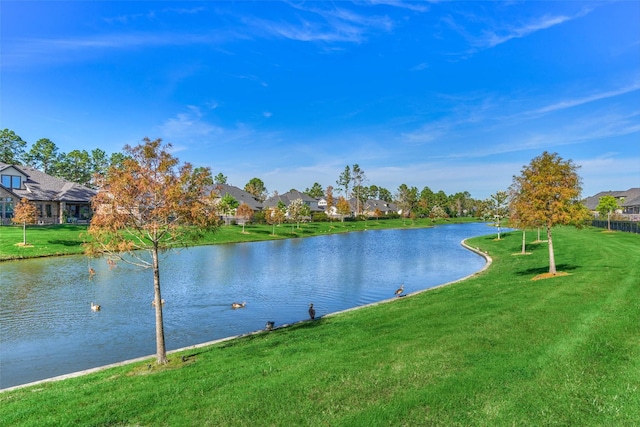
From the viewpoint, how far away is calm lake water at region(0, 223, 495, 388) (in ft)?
55.0

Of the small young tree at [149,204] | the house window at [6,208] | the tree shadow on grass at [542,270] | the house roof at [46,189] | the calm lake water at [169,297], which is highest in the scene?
the house roof at [46,189]

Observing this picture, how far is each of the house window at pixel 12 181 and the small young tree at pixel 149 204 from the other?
63830mm

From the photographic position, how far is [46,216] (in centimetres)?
6350

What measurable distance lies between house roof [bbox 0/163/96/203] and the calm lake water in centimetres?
2701

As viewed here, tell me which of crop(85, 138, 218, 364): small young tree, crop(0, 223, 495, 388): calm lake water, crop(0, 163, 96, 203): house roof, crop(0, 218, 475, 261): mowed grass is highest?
crop(0, 163, 96, 203): house roof

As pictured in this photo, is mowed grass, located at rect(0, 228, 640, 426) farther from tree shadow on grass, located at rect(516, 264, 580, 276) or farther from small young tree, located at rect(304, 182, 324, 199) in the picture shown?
small young tree, located at rect(304, 182, 324, 199)

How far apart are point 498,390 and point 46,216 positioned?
237 ft

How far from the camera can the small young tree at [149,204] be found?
11.9 m

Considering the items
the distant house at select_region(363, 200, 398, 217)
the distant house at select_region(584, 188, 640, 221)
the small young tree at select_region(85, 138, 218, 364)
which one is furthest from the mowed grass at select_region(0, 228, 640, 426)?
the distant house at select_region(363, 200, 398, 217)

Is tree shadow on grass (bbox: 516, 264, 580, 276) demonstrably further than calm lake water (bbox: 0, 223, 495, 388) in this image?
Yes

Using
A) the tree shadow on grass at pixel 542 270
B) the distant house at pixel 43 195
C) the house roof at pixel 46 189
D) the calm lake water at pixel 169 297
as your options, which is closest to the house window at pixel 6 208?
the distant house at pixel 43 195

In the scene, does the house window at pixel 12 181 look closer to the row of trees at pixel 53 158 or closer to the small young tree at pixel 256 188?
the row of trees at pixel 53 158

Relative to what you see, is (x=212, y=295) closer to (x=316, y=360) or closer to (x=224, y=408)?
(x=316, y=360)

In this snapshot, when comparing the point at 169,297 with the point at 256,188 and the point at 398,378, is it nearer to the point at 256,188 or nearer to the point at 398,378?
the point at 398,378
